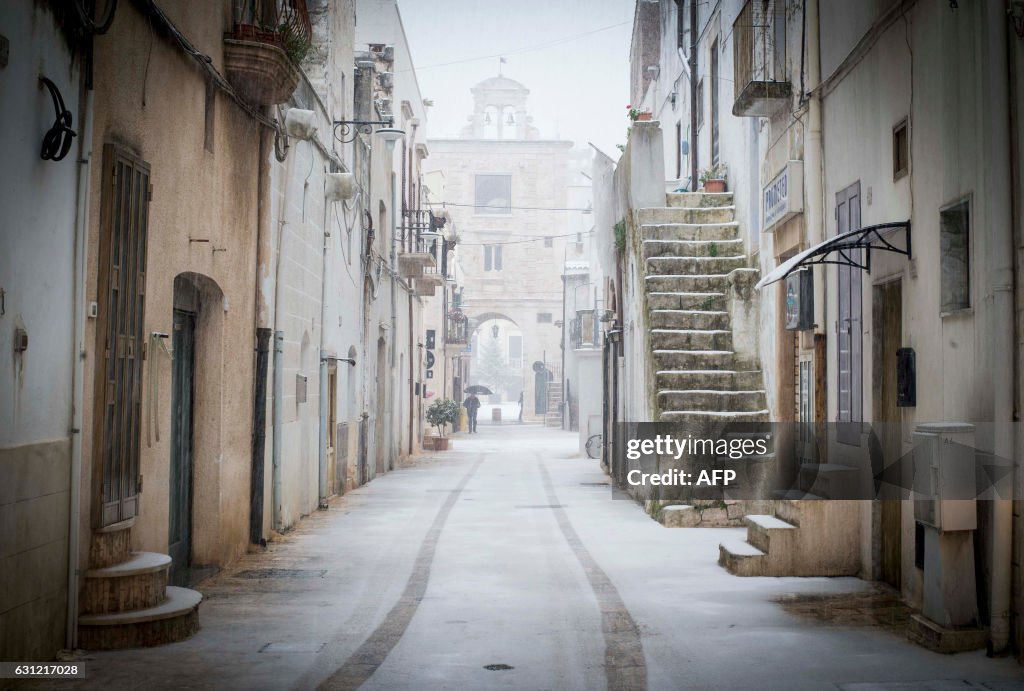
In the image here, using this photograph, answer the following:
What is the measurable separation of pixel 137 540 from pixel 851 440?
21.2ft

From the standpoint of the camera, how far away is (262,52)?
34.3ft

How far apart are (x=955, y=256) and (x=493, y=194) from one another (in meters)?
53.1

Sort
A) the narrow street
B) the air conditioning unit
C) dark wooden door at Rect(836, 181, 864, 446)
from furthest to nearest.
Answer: dark wooden door at Rect(836, 181, 864, 446), the air conditioning unit, the narrow street

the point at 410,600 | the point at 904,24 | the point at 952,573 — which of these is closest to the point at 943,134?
the point at 904,24

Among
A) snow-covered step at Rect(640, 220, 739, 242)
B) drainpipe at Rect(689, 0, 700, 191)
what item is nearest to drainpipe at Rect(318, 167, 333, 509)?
snow-covered step at Rect(640, 220, 739, 242)

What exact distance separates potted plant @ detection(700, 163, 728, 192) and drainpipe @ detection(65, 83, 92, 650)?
41.2 ft

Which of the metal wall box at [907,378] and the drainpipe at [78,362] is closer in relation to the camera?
the drainpipe at [78,362]

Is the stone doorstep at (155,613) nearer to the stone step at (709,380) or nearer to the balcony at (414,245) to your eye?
the stone step at (709,380)

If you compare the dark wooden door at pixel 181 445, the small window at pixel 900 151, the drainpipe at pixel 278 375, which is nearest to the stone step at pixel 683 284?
the drainpipe at pixel 278 375

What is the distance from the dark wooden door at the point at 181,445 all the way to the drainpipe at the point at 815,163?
6323 millimetres

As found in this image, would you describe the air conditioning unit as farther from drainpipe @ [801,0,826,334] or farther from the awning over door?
drainpipe @ [801,0,826,334]

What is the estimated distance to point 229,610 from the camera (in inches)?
340

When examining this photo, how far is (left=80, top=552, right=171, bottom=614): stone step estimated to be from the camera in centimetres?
705

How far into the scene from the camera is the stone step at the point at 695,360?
15266 mm
